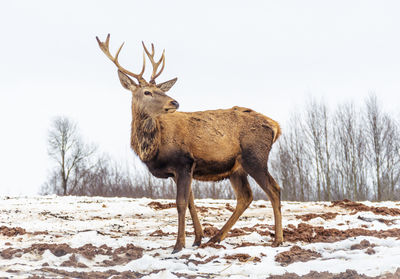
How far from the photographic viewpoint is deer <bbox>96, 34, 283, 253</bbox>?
685cm

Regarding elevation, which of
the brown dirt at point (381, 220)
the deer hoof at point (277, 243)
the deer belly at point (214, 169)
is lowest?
the deer hoof at point (277, 243)

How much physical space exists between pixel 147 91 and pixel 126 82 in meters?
0.52

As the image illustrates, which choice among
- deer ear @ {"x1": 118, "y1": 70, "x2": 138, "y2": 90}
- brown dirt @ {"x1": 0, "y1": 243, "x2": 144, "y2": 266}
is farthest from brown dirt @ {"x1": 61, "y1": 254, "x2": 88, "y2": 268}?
deer ear @ {"x1": 118, "y1": 70, "x2": 138, "y2": 90}

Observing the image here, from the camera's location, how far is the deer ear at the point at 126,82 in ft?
24.1

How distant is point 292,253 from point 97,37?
494cm

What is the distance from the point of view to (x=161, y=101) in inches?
275

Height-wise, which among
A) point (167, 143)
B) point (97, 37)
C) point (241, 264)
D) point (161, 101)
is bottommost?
point (241, 264)

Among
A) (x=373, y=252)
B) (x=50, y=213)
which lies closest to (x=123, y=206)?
(x=50, y=213)

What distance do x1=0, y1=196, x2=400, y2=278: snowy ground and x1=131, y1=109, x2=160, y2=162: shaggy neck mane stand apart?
57.4 inches

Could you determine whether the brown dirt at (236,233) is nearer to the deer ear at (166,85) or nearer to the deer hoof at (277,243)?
the deer hoof at (277,243)

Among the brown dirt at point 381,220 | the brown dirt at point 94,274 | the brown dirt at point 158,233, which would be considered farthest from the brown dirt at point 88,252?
the brown dirt at point 381,220

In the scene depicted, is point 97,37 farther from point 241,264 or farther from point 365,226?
point 365,226

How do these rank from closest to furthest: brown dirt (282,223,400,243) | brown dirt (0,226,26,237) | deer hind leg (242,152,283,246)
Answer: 1. brown dirt (282,223,400,243)
2. deer hind leg (242,152,283,246)
3. brown dirt (0,226,26,237)

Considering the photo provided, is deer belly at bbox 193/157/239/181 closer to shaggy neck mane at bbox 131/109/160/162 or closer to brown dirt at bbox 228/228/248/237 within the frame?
shaggy neck mane at bbox 131/109/160/162
